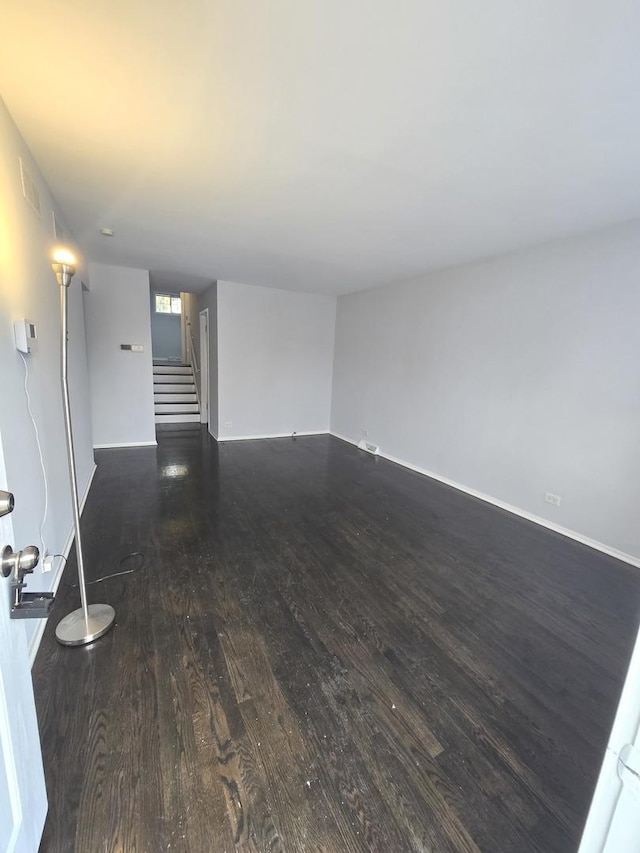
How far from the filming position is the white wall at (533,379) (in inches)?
Result: 113

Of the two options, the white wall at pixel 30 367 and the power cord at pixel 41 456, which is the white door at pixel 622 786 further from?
the power cord at pixel 41 456

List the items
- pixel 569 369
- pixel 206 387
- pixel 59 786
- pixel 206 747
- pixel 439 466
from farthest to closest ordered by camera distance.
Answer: pixel 206 387, pixel 439 466, pixel 569 369, pixel 206 747, pixel 59 786

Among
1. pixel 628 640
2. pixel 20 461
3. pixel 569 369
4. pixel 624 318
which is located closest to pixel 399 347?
pixel 569 369

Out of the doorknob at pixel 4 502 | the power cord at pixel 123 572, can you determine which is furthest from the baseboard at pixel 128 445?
the doorknob at pixel 4 502

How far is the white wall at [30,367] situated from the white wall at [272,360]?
9.85 ft

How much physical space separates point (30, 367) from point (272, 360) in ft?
14.2

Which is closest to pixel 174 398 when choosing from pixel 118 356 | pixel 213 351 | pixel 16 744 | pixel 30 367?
pixel 213 351

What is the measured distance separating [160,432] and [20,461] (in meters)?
4.87

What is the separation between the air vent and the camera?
1928 millimetres

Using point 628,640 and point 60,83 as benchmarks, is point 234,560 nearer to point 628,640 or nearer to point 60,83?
point 628,640

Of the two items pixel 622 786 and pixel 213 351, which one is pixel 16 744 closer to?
pixel 622 786

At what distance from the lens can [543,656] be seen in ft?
6.29

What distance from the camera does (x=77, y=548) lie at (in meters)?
1.80

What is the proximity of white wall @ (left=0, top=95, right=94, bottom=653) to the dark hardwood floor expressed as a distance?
0.48m
